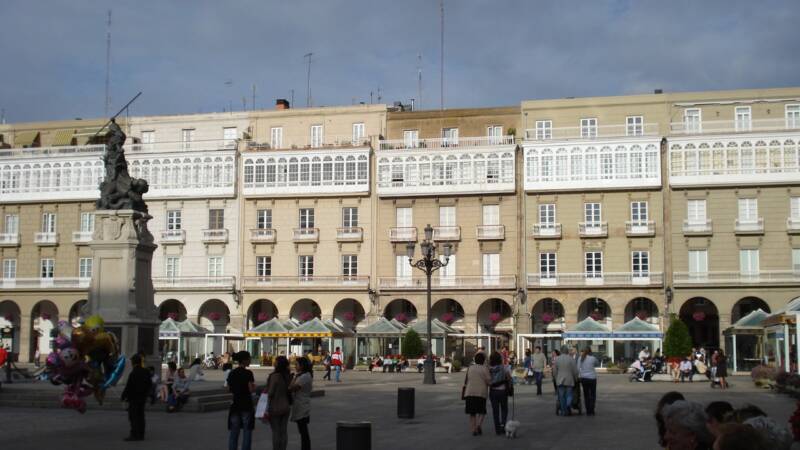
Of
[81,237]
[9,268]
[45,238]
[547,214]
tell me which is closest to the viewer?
[547,214]

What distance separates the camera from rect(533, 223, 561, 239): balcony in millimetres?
56750

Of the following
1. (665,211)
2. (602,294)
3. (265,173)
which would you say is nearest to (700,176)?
(665,211)

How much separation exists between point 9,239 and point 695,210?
→ 142 ft

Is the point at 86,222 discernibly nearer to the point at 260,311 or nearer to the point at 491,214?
the point at 260,311

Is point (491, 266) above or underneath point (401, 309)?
above

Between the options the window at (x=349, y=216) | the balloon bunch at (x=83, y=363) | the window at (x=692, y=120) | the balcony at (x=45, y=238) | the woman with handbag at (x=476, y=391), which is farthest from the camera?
the balcony at (x=45, y=238)

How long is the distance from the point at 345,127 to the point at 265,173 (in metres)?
5.88

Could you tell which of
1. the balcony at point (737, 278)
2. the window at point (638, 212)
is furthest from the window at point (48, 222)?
the balcony at point (737, 278)

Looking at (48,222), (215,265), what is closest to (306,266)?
(215,265)

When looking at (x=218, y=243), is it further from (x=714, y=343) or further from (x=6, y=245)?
(x=714, y=343)

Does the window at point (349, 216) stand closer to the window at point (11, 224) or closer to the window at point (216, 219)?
the window at point (216, 219)

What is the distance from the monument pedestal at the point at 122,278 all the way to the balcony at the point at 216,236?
3677 centimetres

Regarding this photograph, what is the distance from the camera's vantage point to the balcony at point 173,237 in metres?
61.7

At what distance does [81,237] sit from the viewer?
204 feet
